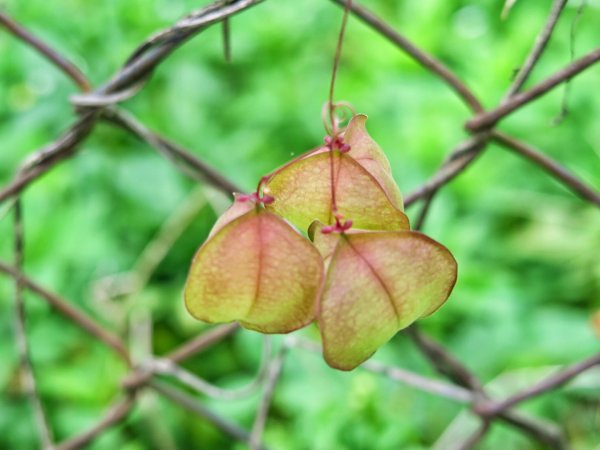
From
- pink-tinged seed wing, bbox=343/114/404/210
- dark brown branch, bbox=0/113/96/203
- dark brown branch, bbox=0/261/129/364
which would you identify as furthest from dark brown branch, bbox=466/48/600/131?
dark brown branch, bbox=0/261/129/364

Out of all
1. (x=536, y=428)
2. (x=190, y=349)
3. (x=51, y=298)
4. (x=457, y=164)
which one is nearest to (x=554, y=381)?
(x=536, y=428)

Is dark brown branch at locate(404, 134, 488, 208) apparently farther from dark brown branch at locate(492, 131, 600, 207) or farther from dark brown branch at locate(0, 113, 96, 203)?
dark brown branch at locate(0, 113, 96, 203)

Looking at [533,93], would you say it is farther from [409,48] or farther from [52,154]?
[52,154]

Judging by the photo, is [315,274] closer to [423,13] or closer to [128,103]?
[128,103]

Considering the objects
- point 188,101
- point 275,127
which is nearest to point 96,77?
point 188,101

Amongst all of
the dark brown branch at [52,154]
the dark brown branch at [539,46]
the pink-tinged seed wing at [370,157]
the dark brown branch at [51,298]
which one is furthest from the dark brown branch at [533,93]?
the dark brown branch at [51,298]

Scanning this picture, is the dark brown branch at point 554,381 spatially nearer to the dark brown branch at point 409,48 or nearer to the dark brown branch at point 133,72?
the dark brown branch at point 409,48
